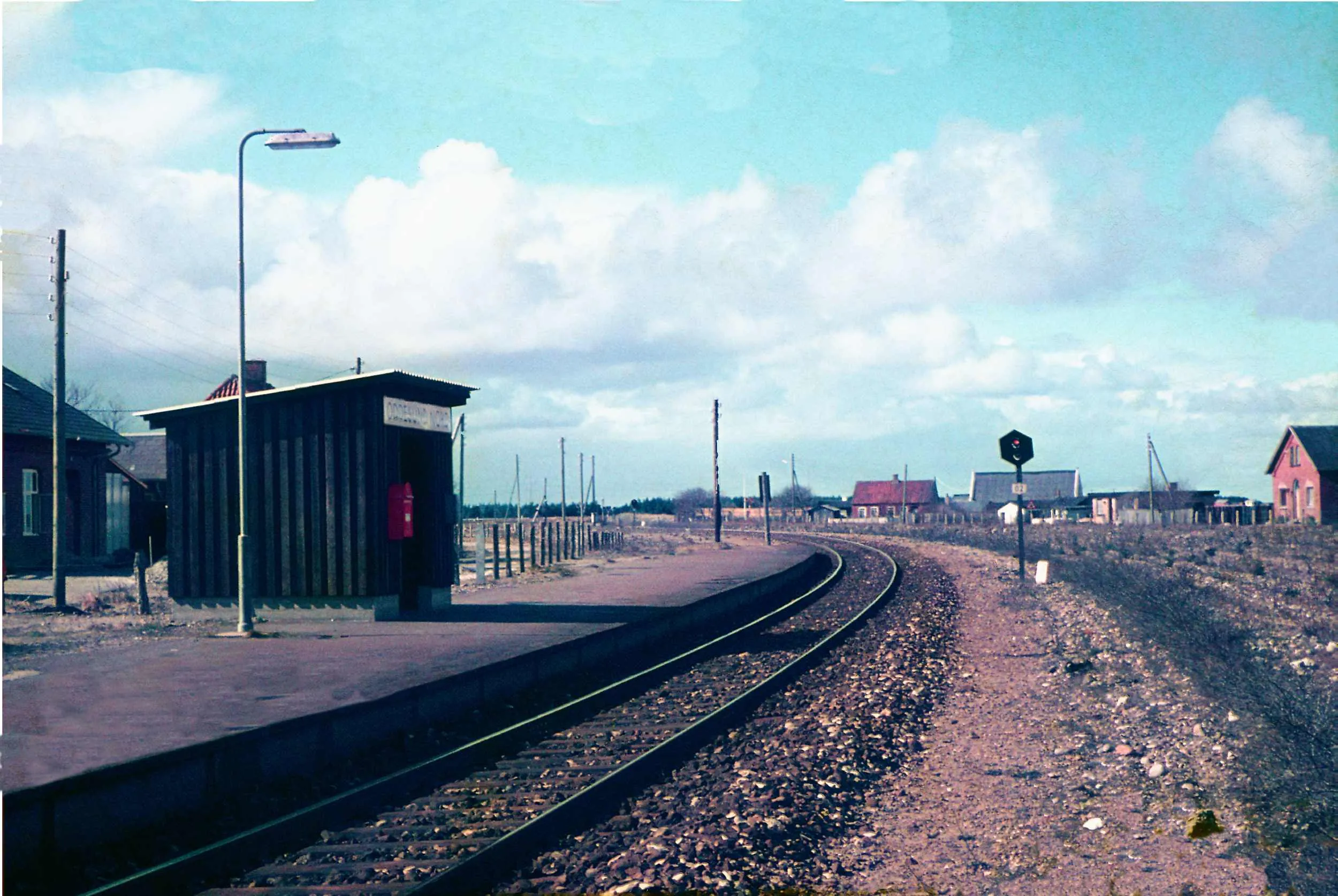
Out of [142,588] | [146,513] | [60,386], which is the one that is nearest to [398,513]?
[142,588]

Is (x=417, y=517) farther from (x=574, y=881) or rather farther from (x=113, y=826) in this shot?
(x=574, y=881)

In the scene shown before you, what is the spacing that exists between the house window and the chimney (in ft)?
32.8

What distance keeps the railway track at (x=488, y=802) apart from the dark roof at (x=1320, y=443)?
5751cm

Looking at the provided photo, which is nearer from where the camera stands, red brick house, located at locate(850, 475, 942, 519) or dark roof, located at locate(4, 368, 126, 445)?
dark roof, located at locate(4, 368, 126, 445)

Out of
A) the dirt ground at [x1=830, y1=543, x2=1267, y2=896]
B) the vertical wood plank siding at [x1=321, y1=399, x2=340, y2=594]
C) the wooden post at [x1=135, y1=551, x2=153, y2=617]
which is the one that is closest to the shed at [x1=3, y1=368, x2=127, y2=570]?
the wooden post at [x1=135, y1=551, x2=153, y2=617]

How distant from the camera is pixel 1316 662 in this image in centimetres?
1139

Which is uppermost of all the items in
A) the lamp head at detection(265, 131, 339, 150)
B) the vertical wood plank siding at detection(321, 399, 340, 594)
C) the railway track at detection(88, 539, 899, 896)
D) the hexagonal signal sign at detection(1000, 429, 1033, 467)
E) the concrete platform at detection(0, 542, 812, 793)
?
the lamp head at detection(265, 131, 339, 150)

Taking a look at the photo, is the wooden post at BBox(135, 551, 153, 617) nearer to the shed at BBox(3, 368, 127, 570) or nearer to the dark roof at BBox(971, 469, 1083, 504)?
the shed at BBox(3, 368, 127, 570)

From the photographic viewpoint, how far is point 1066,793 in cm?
732

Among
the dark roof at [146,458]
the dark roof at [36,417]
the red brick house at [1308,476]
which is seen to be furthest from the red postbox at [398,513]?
the red brick house at [1308,476]

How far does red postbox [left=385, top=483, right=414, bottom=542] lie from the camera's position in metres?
15.8

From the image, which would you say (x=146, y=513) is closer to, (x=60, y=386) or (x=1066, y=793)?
(x=60, y=386)

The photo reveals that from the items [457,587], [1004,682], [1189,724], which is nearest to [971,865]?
[1189,724]

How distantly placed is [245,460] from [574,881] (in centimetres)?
1016
